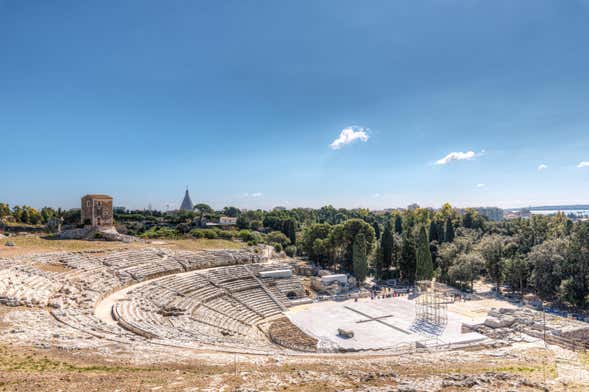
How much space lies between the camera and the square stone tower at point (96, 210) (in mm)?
44438

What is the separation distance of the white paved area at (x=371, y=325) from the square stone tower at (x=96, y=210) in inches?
1148

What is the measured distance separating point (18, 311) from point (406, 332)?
A: 25602mm

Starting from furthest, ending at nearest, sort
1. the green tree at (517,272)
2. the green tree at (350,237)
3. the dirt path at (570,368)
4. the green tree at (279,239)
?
the green tree at (279,239), the green tree at (350,237), the green tree at (517,272), the dirt path at (570,368)

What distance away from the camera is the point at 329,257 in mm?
53406

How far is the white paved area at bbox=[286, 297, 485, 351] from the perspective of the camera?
24016 mm

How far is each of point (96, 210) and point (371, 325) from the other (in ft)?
123

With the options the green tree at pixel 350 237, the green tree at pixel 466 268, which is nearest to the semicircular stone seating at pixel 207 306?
the green tree at pixel 350 237

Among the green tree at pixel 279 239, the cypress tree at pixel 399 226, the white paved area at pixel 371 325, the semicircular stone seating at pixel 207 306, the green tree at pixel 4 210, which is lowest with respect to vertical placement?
the white paved area at pixel 371 325

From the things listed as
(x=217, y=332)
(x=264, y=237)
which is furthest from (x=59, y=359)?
(x=264, y=237)

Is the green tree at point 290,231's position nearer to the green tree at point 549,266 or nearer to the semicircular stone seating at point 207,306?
the semicircular stone seating at point 207,306

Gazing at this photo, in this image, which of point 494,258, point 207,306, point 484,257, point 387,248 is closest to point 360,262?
point 387,248

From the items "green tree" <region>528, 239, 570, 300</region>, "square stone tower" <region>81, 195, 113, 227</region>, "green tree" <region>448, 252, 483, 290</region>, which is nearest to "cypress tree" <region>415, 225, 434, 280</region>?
"green tree" <region>448, 252, 483, 290</region>

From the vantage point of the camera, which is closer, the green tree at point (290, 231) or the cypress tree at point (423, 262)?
the cypress tree at point (423, 262)

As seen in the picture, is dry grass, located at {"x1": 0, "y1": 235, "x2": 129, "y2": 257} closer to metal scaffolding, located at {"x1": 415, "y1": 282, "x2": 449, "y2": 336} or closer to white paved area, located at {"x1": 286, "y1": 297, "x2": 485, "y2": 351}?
white paved area, located at {"x1": 286, "y1": 297, "x2": 485, "y2": 351}
